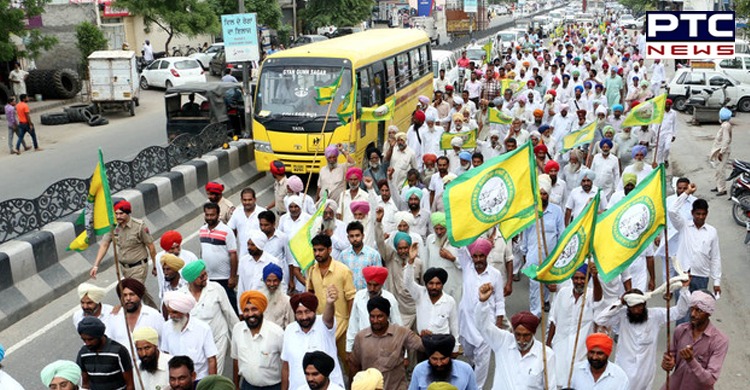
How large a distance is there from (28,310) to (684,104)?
1945cm

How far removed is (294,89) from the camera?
14445 mm

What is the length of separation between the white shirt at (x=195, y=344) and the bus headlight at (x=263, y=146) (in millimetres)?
8677

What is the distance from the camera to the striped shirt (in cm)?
541

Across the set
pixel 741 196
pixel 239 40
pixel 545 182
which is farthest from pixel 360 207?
pixel 239 40

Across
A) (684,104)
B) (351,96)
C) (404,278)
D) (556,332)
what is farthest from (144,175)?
(684,104)

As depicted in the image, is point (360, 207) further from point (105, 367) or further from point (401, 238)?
point (105, 367)

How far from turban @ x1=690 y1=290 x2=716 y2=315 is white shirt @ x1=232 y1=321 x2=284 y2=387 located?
2633 mm

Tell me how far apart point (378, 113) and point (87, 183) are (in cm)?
473

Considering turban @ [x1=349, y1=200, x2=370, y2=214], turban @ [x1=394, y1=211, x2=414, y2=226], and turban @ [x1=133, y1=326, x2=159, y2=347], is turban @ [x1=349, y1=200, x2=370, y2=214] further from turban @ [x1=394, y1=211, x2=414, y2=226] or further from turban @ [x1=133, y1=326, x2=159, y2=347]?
turban @ [x1=133, y1=326, x2=159, y2=347]

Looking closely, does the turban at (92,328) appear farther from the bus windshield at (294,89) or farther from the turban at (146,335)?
the bus windshield at (294,89)

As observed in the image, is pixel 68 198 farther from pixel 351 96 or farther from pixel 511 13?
pixel 511 13

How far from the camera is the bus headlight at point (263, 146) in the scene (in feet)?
47.4

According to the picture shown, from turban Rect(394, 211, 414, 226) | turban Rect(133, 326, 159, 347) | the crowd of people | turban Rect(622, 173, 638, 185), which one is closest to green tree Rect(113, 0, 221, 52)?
the crowd of people

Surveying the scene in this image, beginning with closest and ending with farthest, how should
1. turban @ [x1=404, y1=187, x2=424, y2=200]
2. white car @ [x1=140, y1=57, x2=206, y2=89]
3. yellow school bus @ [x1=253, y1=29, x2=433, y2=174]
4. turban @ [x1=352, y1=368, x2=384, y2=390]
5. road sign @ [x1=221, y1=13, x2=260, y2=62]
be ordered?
turban @ [x1=352, y1=368, x2=384, y2=390]
turban @ [x1=404, y1=187, x2=424, y2=200]
yellow school bus @ [x1=253, y1=29, x2=433, y2=174]
road sign @ [x1=221, y1=13, x2=260, y2=62]
white car @ [x1=140, y1=57, x2=206, y2=89]
